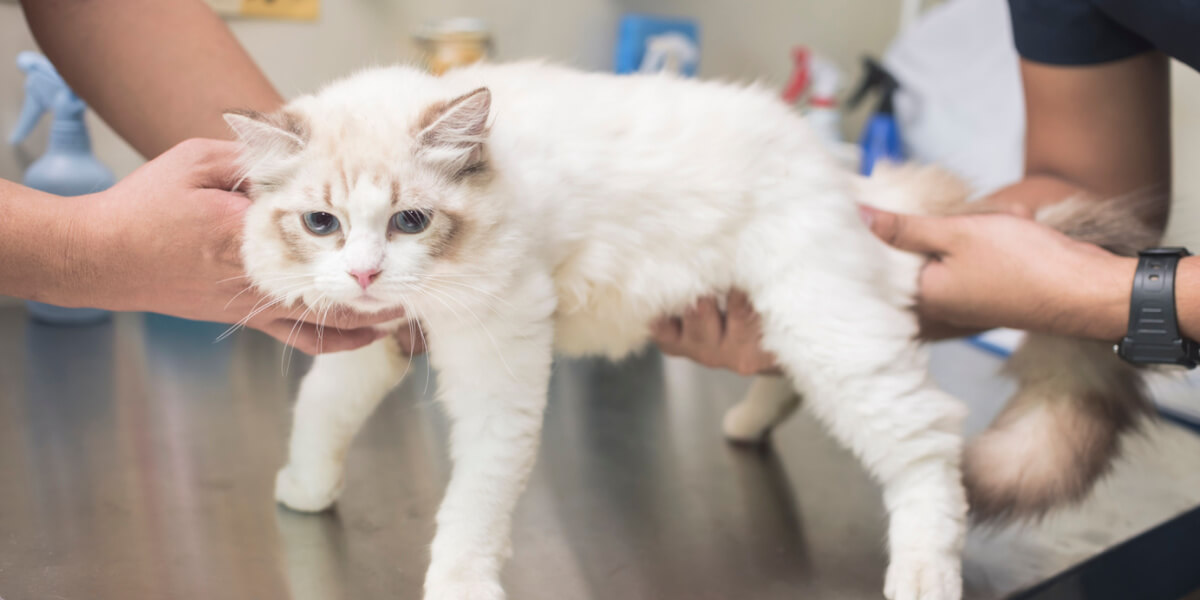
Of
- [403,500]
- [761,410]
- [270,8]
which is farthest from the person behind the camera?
[270,8]

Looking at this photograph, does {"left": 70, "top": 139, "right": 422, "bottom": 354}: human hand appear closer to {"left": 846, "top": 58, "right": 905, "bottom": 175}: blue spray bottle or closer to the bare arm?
the bare arm

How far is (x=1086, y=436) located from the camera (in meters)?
1.15

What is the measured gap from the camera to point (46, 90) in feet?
5.37

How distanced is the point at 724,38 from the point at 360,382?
1958 millimetres

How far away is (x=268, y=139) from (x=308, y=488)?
0.50m

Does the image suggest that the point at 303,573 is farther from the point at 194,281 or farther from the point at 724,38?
the point at 724,38

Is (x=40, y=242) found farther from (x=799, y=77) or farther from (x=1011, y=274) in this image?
(x=799, y=77)

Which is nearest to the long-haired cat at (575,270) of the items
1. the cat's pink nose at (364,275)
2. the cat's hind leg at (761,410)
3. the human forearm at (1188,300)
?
the cat's pink nose at (364,275)

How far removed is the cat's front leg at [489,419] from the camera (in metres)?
0.90

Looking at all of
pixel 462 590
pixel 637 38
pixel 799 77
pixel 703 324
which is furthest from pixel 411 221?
pixel 799 77

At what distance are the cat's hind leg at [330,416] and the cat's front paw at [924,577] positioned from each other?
0.71 meters

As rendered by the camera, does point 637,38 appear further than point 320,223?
Yes

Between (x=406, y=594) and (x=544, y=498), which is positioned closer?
(x=406, y=594)

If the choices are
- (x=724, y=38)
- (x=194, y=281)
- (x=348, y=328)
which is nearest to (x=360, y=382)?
(x=348, y=328)
